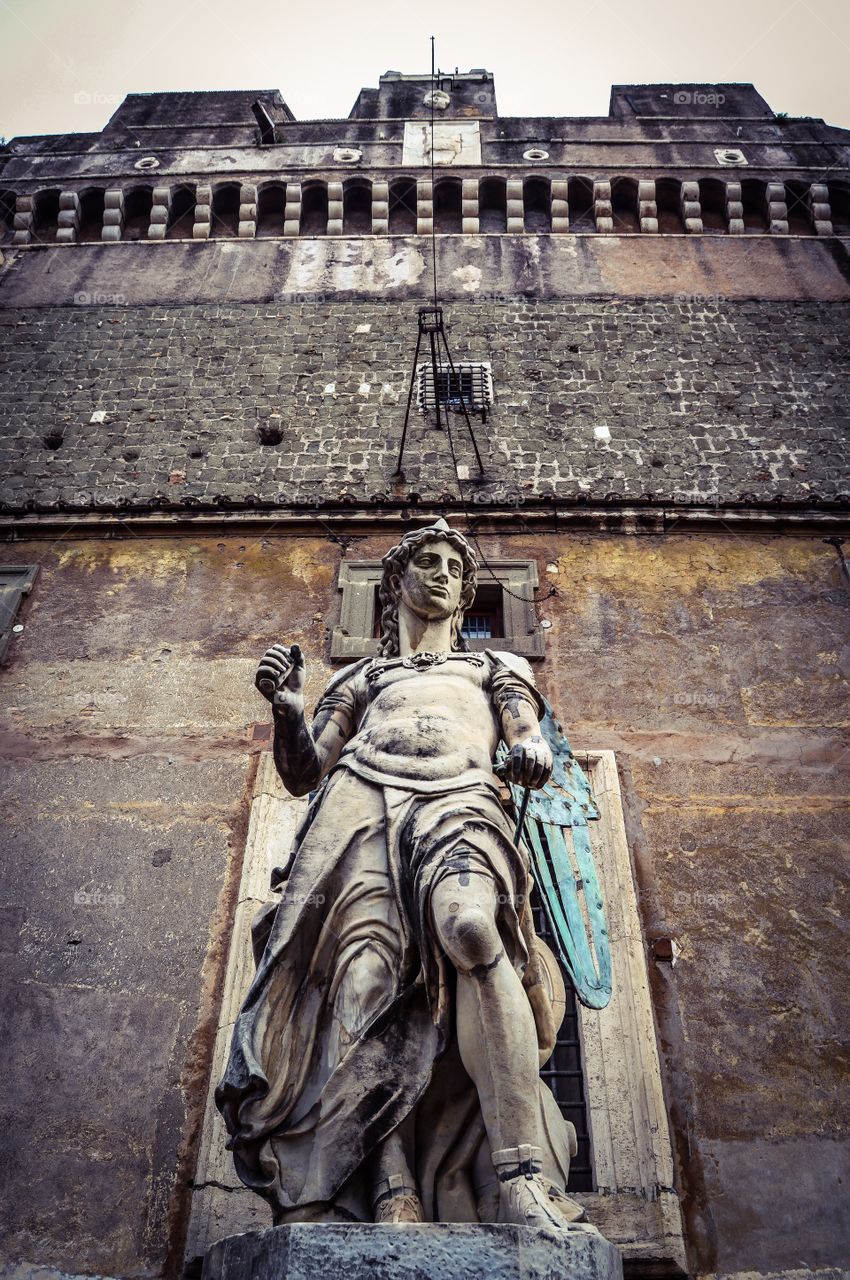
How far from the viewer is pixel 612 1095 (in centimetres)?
627

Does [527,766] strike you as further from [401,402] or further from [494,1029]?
[401,402]

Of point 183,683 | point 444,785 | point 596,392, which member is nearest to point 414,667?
point 444,785

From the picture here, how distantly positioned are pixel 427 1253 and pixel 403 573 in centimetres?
332

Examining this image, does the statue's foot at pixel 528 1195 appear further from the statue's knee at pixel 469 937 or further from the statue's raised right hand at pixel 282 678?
the statue's raised right hand at pixel 282 678

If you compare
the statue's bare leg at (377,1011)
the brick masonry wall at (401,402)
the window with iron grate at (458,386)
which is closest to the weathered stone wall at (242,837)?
the brick masonry wall at (401,402)

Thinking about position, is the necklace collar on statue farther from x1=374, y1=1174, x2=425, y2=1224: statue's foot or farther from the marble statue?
x1=374, y1=1174, x2=425, y2=1224: statue's foot

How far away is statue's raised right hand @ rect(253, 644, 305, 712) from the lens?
481cm

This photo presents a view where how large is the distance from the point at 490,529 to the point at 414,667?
4.60 meters

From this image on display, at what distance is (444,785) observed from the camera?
4.49 m

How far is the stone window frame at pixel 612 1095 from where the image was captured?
18.6 ft

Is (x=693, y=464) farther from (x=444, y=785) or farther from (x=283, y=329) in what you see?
(x=444, y=785)

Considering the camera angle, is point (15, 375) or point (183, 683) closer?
point (183, 683)

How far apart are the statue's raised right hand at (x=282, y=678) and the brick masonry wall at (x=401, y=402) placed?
5191 millimetres

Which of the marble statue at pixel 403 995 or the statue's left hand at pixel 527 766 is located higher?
the statue's left hand at pixel 527 766
